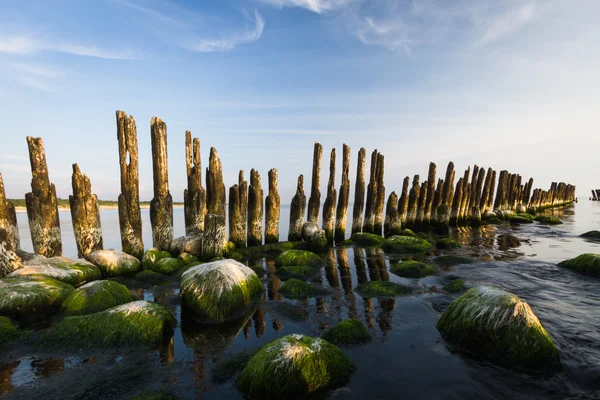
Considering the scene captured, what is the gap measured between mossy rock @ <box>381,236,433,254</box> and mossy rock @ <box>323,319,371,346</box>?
28.4 feet

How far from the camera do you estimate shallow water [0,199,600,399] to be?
13.3ft

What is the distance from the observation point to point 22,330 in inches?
224

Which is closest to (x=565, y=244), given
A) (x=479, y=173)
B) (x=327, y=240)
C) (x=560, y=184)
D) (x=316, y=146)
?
(x=479, y=173)

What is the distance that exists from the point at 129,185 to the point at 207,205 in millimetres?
2761

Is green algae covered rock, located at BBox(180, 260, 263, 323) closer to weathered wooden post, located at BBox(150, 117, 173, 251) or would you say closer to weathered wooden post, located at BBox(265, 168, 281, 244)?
weathered wooden post, located at BBox(150, 117, 173, 251)

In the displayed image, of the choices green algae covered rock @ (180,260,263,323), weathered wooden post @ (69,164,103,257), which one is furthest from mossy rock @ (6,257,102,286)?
green algae covered rock @ (180,260,263,323)

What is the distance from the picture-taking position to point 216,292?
254 inches

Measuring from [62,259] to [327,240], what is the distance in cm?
1039

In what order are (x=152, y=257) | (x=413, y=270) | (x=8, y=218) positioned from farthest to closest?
(x=152, y=257), (x=413, y=270), (x=8, y=218)

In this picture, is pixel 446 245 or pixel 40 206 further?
pixel 446 245

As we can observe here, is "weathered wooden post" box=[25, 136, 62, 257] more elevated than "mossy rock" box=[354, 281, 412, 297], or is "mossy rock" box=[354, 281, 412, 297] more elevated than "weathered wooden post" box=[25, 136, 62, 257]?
"weathered wooden post" box=[25, 136, 62, 257]

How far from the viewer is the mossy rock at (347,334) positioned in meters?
5.27

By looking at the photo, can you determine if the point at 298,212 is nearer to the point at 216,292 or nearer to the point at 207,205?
the point at 207,205

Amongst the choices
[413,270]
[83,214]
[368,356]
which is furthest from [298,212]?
[368,356]
